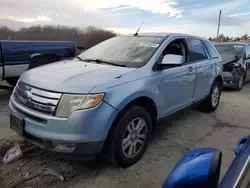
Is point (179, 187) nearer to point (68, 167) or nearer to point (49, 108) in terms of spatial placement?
point (49, 108)

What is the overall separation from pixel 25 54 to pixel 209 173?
5.89 metres

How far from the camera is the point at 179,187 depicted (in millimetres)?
1225

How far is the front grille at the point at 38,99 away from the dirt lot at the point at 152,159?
78 cm

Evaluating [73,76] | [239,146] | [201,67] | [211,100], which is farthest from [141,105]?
[211,100]

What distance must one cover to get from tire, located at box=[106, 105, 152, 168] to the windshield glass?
6.48 m

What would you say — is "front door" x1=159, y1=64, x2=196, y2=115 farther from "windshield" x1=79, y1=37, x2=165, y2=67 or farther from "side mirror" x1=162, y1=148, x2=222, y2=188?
"side mirror" x1=162, y1=148, x2=222, y2=188

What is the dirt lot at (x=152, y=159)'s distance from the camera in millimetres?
2767

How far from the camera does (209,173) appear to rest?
1188 mm

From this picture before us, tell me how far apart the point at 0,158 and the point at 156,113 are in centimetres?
209

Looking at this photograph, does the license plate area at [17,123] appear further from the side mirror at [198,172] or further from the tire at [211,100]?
the tire at [211,100]

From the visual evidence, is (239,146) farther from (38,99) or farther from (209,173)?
(38,99)

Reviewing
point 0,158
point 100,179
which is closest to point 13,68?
point 0,158

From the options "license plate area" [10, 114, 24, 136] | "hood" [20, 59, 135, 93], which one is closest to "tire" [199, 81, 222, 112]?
"hood" [20, 59, 135, 93]

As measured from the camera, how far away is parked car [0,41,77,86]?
19.0 ft
